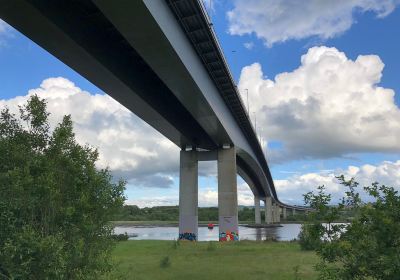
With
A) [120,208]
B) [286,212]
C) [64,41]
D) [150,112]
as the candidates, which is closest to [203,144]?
[150,112]

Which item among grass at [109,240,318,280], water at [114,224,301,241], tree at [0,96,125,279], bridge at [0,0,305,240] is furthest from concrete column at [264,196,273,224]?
tree at [0,96,125,279]

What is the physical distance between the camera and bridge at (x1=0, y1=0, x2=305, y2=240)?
17438 millimetres

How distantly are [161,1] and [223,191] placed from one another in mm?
31324

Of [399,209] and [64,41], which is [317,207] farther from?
[64,41]

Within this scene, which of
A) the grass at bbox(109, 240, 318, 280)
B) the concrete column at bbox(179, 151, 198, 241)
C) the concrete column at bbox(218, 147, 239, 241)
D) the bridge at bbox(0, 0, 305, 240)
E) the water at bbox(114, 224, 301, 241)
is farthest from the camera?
the water at bbox(114, 224, 301, 241)

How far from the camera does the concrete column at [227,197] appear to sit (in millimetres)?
46188

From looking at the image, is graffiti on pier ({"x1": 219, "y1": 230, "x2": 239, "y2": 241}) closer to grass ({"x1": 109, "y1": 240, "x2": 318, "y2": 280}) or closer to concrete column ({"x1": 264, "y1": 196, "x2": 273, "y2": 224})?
grass ({"x1": 109, "y1": 240, "x2": 318, "y2": 280})

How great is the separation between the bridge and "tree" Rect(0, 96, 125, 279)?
27.1 ft

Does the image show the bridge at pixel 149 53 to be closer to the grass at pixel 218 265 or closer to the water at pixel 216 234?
the grass at pixel 218 265

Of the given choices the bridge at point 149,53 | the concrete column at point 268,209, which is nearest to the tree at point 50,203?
the bridge at point 149,53

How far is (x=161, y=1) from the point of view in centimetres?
1828

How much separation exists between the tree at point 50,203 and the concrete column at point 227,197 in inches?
1488

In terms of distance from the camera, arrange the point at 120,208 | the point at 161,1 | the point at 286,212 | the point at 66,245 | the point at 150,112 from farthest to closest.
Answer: the point at 286,212, the point at 150,112, the point at 161,1, the point at 120,208, the point at 66,245

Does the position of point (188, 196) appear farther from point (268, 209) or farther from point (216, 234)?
point (268, 209)
